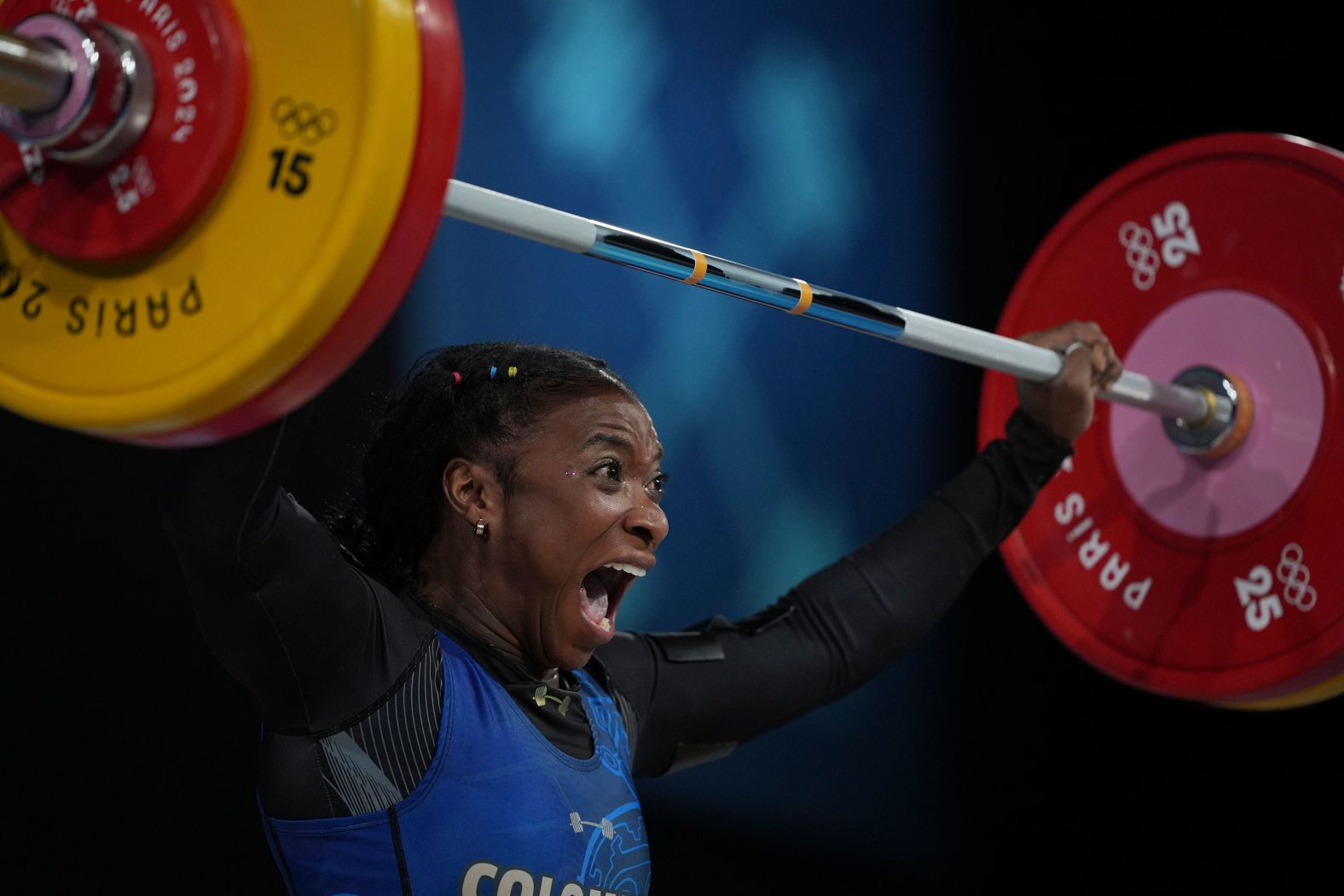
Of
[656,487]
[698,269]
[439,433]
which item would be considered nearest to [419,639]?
[439,433]

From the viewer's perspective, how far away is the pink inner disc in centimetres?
262

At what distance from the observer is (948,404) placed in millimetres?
4102

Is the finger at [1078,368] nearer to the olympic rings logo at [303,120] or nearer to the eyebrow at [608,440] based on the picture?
the eyebrow at [608,440]

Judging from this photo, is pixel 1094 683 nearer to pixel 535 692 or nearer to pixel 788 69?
pixel 788 69

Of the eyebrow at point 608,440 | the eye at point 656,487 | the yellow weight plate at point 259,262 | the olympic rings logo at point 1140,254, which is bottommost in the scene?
the eye at point 656,487

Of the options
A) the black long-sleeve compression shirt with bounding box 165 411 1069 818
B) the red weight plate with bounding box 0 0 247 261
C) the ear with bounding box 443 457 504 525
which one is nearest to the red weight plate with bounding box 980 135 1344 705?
the black long-sleeve compression shirt with bounding box 165 411 1069 818

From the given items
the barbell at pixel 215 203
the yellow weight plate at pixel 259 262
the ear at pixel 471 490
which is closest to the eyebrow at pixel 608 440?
the ear at pixel 471 490

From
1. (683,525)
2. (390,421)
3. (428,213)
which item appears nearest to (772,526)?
(683,525)

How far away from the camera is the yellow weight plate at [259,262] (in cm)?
132

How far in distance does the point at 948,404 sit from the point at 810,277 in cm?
65

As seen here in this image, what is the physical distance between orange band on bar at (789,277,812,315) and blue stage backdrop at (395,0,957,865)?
36.4 inches

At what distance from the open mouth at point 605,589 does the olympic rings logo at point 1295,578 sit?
1.18 meters

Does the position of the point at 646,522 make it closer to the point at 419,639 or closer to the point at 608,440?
the point at 608,440

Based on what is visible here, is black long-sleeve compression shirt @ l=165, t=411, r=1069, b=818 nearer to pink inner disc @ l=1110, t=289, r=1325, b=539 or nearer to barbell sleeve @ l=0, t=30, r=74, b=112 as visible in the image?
pink inner disc @ l=1110, t=289, r=1325, b=539
